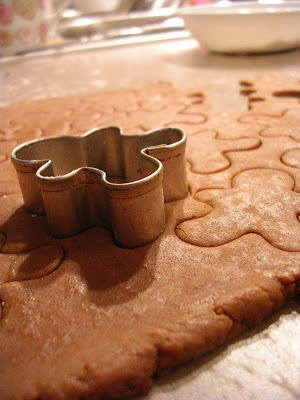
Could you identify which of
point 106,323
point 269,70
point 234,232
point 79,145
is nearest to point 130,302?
point 106,323

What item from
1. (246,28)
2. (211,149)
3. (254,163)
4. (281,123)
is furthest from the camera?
(246,28)

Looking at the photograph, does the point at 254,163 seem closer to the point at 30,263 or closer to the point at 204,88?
the point at 30,263

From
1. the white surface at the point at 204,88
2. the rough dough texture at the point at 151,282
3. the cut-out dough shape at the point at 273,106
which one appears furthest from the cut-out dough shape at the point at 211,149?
the white surface at the point at 204,88

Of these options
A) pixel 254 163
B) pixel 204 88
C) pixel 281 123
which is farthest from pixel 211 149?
pixel 204 88

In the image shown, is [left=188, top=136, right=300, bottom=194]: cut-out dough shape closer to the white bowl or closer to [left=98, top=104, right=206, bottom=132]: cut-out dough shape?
[left=98, top=104, right=206, bottom=132]: cut-out dough shape

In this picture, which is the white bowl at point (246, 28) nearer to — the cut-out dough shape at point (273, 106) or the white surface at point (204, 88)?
the white surface at point (204, 88)

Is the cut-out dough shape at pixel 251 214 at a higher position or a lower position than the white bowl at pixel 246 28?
lower

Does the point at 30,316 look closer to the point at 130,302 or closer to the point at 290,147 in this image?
the point at 130,302
